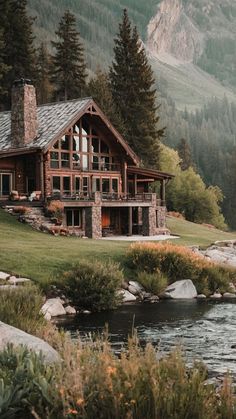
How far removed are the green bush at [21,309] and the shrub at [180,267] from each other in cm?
929

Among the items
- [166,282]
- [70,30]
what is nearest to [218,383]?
[166,282]

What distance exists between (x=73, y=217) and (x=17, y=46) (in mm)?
26573

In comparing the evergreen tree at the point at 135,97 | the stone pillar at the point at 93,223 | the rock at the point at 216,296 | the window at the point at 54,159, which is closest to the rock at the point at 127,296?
the rock at the point at 216,296

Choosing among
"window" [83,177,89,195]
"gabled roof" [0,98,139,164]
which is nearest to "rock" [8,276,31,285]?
"gabled roof" [0,98,139,164]

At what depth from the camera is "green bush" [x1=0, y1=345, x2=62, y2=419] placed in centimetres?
668

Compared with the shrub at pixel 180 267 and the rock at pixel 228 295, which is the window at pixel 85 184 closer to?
the shrub at pixel 180 267

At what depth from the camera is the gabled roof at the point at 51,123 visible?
131ft

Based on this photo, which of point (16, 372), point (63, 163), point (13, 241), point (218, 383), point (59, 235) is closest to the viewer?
point (16, 372)

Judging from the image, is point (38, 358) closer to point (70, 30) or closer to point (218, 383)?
point (218, 383)

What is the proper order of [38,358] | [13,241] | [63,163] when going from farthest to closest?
1. [63,163]
2. [13,241]
3. [38,358]

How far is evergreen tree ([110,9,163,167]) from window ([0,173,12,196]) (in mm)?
21350

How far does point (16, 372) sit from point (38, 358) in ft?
1.81

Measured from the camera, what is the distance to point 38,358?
25.1ft

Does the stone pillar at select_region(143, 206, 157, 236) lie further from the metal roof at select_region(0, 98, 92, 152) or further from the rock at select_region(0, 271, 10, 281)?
the rock at select_region(0, 271, 10, 281)
